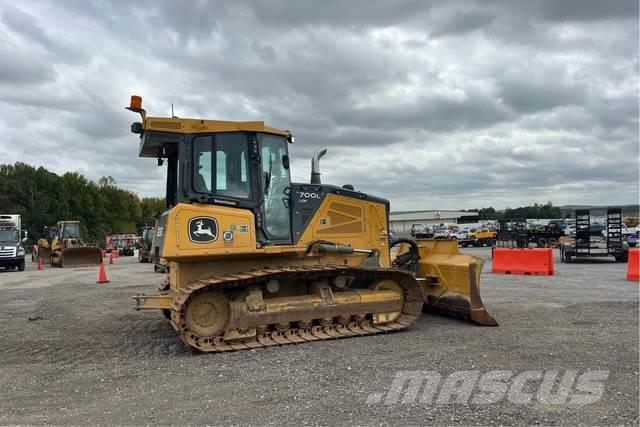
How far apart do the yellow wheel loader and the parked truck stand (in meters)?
2.01

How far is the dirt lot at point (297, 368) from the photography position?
4723 millimetres

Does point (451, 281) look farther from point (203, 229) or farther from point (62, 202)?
point (62, 202)

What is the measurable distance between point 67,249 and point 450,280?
25399 millimetres

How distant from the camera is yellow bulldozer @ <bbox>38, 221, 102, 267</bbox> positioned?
29.2 metres

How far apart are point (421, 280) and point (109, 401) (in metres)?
5.65

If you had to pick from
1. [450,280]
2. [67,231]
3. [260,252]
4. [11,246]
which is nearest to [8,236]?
[11,246]

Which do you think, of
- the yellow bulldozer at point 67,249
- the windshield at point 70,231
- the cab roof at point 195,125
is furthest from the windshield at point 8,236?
the cab roof at point 195,125

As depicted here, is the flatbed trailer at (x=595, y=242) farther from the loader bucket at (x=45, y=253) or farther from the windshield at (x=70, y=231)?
the loader bucket at (x=45, y=253)

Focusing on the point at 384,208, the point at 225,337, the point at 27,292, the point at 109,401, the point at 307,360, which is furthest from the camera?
the point at 27,292

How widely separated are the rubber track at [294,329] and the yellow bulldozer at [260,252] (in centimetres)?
2

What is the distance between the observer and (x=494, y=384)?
5355mm

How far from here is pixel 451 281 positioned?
9.12m

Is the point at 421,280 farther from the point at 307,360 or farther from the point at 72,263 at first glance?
the point at 72,263

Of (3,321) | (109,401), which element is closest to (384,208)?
(109,401)
